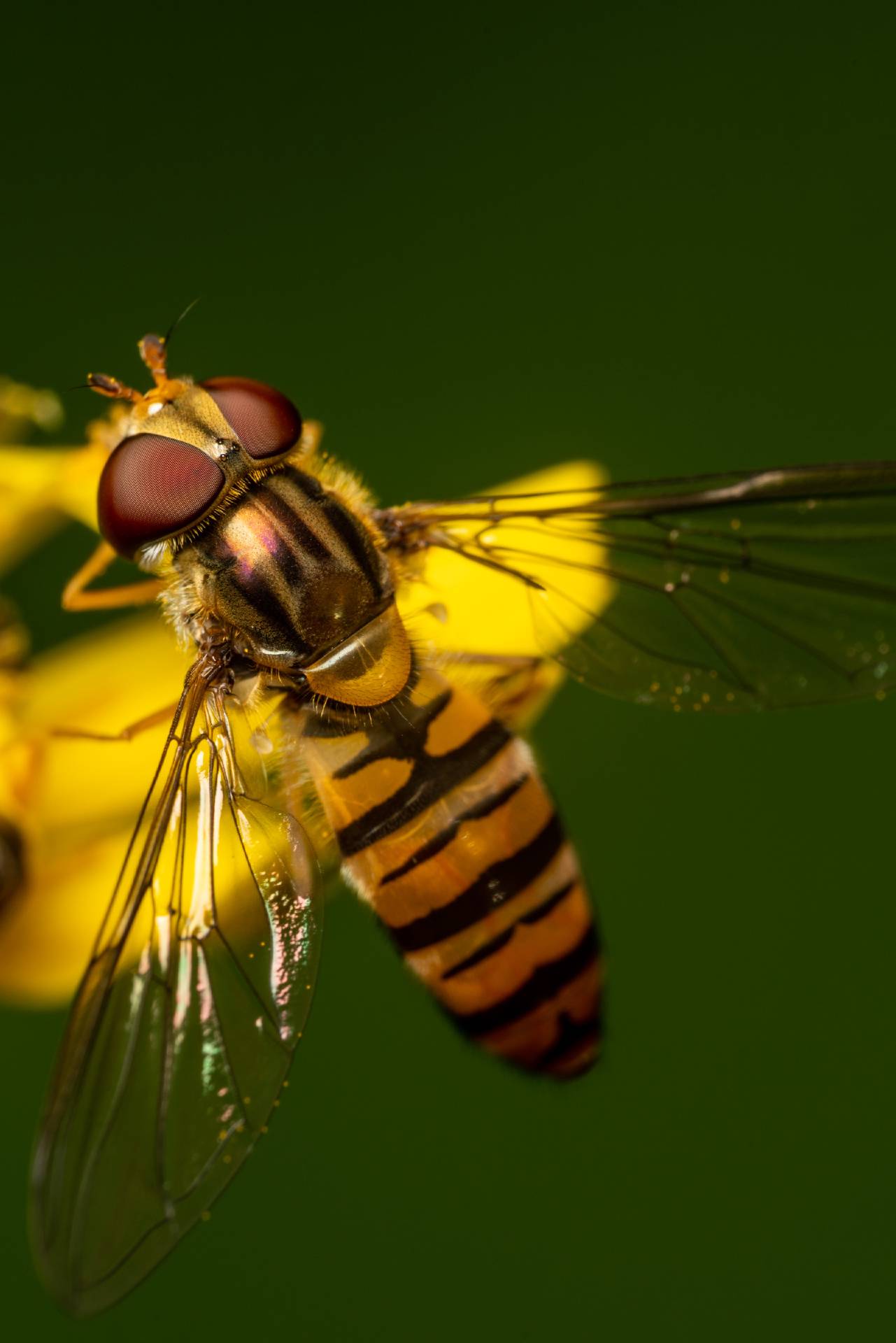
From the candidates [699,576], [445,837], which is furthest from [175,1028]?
[699,576]

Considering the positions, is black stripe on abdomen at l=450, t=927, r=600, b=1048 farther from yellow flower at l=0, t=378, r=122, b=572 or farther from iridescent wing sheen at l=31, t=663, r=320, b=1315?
yellow flower at l=0, t=378, r=122, b=572

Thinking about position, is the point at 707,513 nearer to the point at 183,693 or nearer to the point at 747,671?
the point at 747,671

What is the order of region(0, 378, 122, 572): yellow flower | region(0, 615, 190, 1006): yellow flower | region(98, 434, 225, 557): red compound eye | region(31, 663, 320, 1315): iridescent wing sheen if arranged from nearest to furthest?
region(31, 663, 320, 1315): iridescent wing sheen → region(98, 434, 225, 557): red compound eye → region(0, 615, 190, 1006): yellow flower → region(0, 378, 122, 572): yellow flower

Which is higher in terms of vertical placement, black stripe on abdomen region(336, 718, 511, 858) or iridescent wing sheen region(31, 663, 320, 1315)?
black stripe on abdomen region(336, 718, 511, 858)

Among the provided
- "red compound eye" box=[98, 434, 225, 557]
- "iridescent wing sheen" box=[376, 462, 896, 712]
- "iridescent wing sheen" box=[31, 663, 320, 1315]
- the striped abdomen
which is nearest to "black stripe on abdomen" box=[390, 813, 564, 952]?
the striped abdomen

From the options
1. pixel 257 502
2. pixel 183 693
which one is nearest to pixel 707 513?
pixel 257 502

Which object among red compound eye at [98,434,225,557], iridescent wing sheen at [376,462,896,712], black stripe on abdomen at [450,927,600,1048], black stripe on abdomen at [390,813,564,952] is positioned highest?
red compound eye at [98,434,225,557]

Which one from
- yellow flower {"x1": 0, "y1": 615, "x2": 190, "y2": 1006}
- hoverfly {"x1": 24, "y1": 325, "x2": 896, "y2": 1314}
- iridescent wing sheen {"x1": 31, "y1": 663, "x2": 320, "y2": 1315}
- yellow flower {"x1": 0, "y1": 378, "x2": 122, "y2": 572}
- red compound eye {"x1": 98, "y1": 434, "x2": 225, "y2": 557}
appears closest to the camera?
iridescent wing sheen {"x1": 31, "y1": 663, "x2": 320, "y2": 1315}

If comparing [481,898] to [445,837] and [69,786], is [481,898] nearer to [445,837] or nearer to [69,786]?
[445,837]
